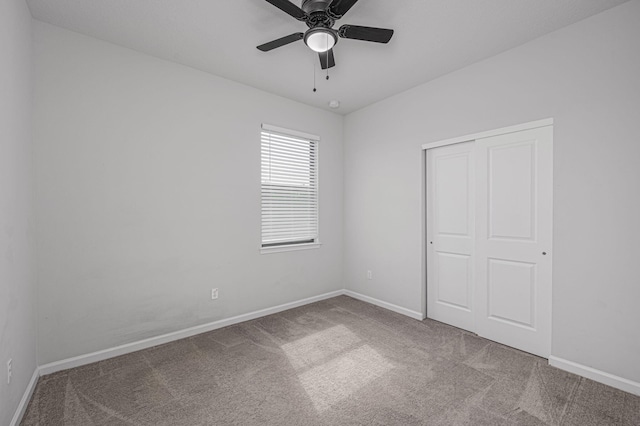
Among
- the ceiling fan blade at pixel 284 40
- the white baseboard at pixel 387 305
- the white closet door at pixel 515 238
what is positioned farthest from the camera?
the white baseboard at pixel 387 305

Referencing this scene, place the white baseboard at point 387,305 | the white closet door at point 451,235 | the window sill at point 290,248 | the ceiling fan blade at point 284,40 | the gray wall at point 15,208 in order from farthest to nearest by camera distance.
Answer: the window sill at point 290,248 → the white baseboard at point 387,305 → the white closet door at point 451,235 → the ceiling fan blade at point 284,40 → the gray wall at point 15,208

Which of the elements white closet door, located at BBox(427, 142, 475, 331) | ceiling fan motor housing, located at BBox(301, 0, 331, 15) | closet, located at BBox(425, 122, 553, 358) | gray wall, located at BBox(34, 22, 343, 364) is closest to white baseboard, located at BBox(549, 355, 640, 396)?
closet, located at BBox(425, 122, 553, 358)

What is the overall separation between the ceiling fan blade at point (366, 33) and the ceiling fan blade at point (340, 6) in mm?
104

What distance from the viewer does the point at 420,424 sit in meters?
1.84

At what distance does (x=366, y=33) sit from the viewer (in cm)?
213

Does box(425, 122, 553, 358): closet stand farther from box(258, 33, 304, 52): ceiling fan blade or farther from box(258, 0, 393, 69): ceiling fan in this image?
box(258, 33, 304, 52): ceiling fan blade

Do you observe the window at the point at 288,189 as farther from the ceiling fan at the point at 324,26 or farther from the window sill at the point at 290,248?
Answer: the ceiling fan at the point at 324,26

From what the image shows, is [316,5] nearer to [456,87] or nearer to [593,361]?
[456,87]

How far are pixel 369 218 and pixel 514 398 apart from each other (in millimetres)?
2654

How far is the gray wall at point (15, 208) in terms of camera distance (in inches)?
67.0

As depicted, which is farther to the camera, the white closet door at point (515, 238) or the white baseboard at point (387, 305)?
the white baseboard at point (387, 305)

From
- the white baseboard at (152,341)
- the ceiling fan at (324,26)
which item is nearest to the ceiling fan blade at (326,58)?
the ceiling fan at (324,26)

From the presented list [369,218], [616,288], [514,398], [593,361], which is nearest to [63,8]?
[369,218]

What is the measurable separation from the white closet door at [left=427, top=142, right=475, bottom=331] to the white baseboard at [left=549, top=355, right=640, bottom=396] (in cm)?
82
